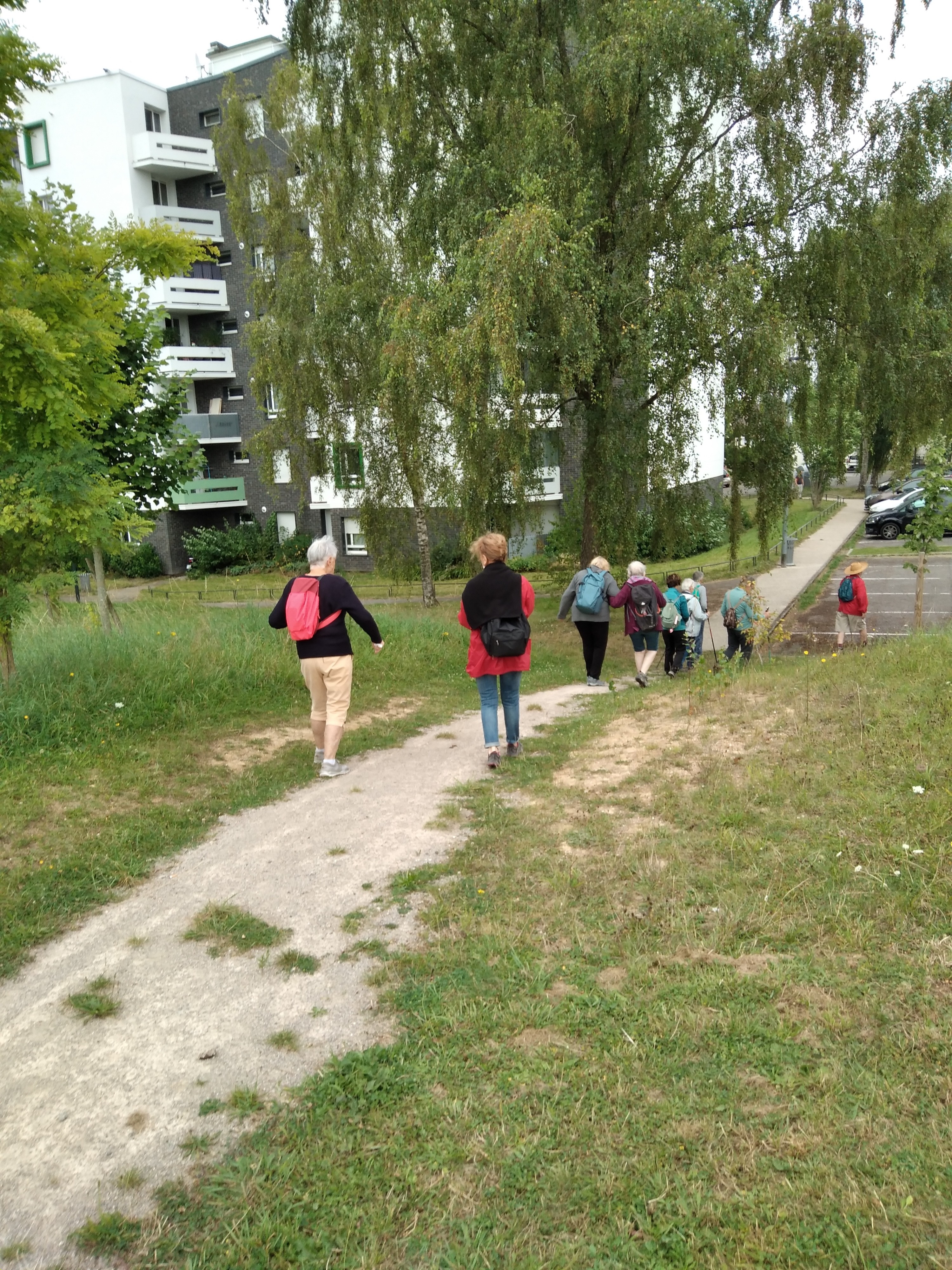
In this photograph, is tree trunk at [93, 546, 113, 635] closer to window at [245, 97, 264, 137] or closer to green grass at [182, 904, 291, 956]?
green grass at [182, 904, 291, 956]

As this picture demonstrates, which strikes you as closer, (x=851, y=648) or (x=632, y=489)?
(x=851, y=648)

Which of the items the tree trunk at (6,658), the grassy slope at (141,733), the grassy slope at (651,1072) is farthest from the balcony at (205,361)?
the grassy slope at (651,1072)

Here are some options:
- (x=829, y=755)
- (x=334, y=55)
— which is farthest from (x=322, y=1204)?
(x=334, y=55)

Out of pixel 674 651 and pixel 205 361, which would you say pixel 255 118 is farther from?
pixel 674 651

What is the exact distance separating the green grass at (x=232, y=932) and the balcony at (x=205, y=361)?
35149 millimetres

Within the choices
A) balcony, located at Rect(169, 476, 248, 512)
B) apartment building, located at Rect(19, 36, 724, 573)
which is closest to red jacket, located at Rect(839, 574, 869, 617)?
apartment building, located at Rect(19, 36, 724, 573)

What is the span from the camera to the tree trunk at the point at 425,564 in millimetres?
24719

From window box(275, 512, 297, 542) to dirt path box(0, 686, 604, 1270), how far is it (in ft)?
108

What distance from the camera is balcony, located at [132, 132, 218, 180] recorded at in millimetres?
35906

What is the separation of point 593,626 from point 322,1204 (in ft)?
27.9

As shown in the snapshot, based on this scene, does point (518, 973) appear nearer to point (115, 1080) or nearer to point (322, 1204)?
point (322, 1204)

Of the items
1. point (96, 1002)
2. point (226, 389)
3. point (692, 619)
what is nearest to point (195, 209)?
point (226, 389)

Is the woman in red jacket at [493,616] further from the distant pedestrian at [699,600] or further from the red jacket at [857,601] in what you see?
the red jacket at [857,601]

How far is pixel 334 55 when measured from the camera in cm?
1559
